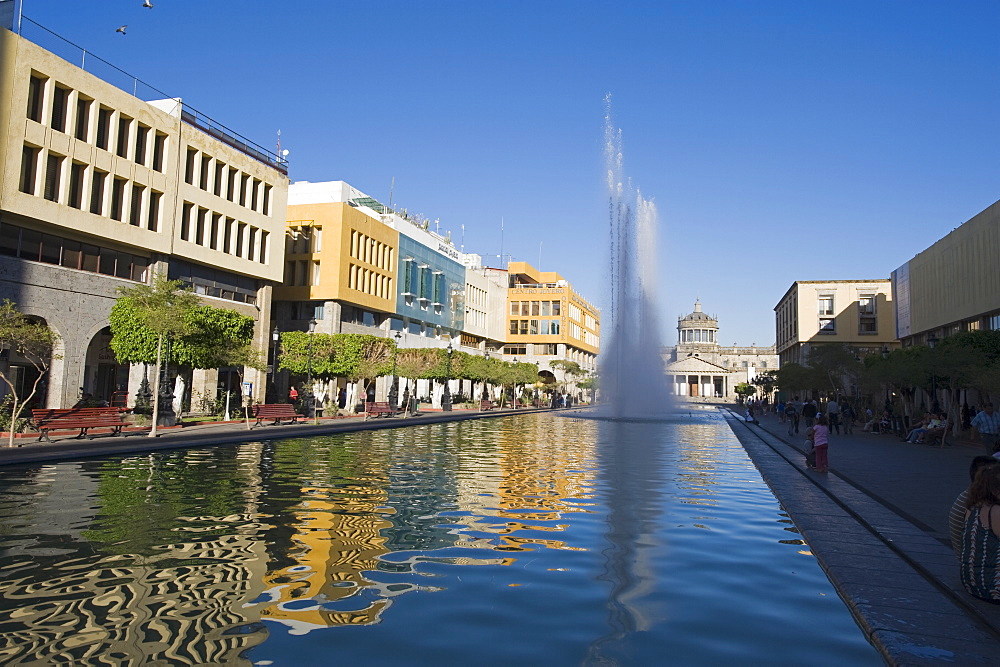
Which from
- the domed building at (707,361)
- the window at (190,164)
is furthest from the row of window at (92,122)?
the domed building at (707,361)

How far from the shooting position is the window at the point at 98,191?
34094 millimetres

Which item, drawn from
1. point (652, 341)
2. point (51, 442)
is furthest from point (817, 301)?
point (51, 442)

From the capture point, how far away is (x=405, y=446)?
23.0m

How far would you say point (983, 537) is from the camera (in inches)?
249

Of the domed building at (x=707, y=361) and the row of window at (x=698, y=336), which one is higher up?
the row of window at (x=698, y=336)

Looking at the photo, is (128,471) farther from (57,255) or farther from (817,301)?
(817,301)

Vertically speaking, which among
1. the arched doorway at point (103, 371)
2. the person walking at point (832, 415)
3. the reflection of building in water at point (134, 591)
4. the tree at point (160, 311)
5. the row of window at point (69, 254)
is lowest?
the reflection of building in water at point (134, 591)

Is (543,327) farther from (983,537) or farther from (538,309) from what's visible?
(983,537)

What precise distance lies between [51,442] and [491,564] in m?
17.9

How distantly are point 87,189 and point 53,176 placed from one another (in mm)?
1477

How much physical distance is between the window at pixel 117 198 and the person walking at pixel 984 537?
37014mm

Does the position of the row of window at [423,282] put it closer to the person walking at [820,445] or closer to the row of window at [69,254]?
the row of window at [69,254]

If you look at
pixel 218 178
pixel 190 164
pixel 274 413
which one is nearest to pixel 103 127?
pixel 190 164

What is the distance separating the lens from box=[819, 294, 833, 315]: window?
98.5m
